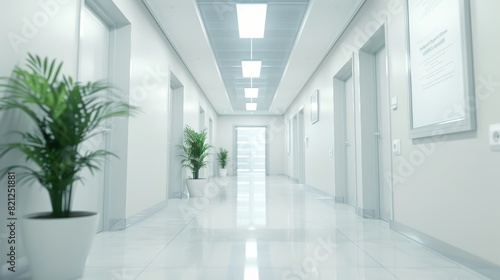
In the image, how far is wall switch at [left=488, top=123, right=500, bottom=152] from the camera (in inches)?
67.9

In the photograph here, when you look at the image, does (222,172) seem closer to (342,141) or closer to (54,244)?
(342,141)

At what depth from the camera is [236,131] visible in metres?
14.3

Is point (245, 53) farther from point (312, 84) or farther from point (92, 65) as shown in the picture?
point (92, 65)

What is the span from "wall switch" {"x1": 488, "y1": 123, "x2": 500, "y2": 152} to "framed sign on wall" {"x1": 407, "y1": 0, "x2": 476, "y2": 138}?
0.52 ft

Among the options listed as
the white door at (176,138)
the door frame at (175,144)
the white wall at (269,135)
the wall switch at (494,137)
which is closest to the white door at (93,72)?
the door frame at (175,144)

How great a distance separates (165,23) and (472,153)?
402cm

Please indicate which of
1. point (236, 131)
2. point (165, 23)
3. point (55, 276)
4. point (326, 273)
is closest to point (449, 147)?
point (326, 273)

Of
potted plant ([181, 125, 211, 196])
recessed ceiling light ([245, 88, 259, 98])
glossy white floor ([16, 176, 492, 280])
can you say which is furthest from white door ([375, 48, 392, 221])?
recessed ceiling light ([245, 88, 259, 98])

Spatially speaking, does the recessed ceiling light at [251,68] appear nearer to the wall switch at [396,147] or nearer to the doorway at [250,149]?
the wall switch at [396,147]

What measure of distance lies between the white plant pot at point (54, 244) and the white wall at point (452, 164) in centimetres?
228

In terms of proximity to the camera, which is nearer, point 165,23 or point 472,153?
point 472,153

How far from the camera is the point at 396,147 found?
3055 mm

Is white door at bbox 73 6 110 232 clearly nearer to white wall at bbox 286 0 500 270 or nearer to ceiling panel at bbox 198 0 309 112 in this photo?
ceiling panel at bbox 198 0 309 112

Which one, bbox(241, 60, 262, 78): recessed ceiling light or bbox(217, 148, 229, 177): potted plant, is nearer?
bbox(241, 60, 262, 78): recessed ceiling light
